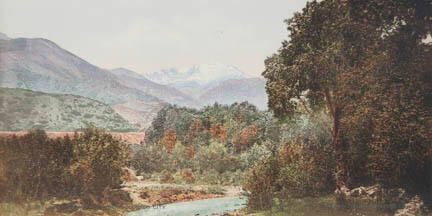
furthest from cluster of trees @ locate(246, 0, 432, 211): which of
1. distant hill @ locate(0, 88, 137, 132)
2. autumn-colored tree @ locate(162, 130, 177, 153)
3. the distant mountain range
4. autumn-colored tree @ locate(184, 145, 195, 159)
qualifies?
autumn-colored tree @ locate(162, 130, 177, 153)

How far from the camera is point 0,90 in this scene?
1652cm

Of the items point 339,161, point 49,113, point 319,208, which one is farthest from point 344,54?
point 49,113

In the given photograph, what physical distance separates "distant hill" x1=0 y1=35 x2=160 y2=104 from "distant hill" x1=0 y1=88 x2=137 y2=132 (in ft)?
2.87

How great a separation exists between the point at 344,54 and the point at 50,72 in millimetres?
26830

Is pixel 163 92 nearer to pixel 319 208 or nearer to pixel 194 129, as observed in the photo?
pixel 194 129

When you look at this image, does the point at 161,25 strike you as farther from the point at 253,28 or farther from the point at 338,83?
the point at 338,83

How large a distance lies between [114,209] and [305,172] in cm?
811

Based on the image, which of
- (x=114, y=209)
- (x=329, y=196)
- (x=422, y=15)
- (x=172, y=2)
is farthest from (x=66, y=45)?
(x=422, y=15)

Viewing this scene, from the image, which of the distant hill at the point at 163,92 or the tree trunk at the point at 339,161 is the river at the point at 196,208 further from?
the distant hill at the point at 163,92

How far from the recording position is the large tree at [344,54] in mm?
12680

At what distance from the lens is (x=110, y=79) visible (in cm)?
3884

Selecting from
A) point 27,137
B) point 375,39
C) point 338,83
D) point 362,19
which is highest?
point 362,19

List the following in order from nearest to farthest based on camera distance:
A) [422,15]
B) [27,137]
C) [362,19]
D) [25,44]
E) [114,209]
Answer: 1. [422,15]
2. [362,19]
3. [27,137]
4. [114,209]
5. [25,44]

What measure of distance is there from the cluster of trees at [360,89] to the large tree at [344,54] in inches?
1.3
